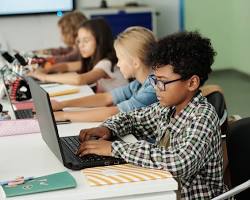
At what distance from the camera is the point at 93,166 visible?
1.80 meters

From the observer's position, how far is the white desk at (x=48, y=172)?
160cm

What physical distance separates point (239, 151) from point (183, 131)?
0.93ft

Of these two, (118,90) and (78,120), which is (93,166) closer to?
(78,120)

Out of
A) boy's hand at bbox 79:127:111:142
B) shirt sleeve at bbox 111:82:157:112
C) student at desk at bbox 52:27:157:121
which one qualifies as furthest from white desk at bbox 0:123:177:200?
shirt sleeve at bbox 111:82:157:112

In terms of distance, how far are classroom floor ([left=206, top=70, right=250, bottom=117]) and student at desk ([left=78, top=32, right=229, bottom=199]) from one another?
10.7 feet

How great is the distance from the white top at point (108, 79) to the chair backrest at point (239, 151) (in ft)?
5.17

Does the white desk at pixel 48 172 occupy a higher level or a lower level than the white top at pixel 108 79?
higher

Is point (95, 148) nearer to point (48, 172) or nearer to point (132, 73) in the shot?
point (48, 172)

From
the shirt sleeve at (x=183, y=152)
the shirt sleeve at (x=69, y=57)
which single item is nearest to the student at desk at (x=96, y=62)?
the shirt sleeve at (x=69, y=57)

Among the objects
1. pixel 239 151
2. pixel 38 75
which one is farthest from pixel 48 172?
pixel 38 75

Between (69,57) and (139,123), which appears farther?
(69,57)

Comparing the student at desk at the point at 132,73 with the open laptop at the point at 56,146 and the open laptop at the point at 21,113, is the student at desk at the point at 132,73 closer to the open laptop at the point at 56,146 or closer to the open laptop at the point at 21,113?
the open laptop at the point at 21,113

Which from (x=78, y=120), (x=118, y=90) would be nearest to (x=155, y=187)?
(x=78, y=120)

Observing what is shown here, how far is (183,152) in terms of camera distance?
173 centimetres
